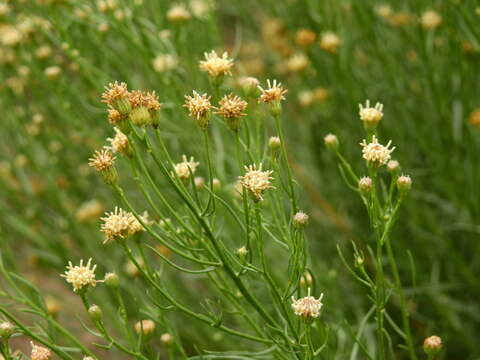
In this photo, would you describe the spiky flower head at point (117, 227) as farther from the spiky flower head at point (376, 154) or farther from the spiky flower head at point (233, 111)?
the spiky flower head at point (376, 154)

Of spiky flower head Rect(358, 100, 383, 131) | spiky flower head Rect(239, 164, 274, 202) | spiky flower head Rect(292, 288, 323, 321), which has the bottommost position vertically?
spiky flower head Rect(292, 288, 323, 321)

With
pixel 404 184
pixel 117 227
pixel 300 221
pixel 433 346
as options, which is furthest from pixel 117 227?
pixel 433 346

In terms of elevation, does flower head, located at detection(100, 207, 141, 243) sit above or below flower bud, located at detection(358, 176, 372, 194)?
below

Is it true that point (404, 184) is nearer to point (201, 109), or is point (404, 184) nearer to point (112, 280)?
point (201, 109)

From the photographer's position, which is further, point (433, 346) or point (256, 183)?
point (433, 346)

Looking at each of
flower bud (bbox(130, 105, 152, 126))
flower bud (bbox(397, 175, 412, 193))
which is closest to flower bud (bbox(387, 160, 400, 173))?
flower bud (bbox(397, 175, 412, 193))

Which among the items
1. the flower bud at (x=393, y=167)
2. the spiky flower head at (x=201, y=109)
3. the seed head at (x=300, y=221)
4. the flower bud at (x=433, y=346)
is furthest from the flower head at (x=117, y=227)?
the flower bud at (x=433, y=346)

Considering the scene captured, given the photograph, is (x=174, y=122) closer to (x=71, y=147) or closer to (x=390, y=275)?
(x=71, y=147)

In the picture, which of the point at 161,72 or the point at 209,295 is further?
the point at 209,295

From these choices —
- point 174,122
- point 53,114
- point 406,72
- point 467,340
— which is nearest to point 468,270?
point 467,340

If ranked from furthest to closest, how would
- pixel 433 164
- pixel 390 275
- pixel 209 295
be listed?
pixel 209 295 < pixel 390 275 < pixel 433 164

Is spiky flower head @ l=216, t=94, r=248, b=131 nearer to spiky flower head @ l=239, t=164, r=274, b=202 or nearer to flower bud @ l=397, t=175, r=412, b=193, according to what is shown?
spiky flower head @ l=239, t=164, r=274, b=202
